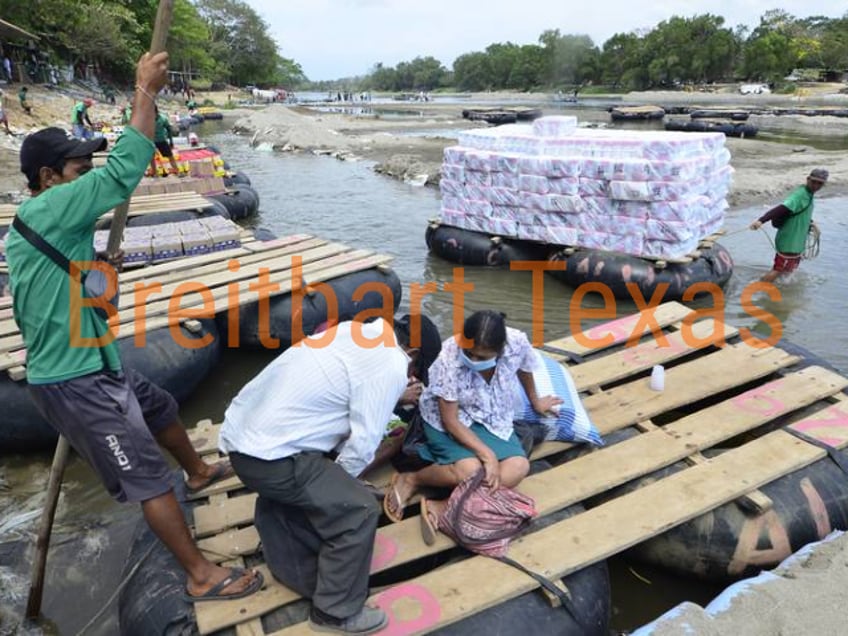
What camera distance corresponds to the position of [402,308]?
7.36 meters

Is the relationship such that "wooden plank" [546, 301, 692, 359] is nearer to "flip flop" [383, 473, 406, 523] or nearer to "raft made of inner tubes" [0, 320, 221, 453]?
"flip flop" [383, 473, 406, 523]

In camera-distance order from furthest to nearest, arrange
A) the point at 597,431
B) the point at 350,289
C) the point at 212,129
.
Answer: the point at 212,129, the point at 350,289, the point at 597,431

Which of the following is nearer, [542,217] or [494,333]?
[494,333]

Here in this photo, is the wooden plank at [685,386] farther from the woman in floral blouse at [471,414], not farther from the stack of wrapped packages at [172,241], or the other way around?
the stack of wrapped packages at [172,241]

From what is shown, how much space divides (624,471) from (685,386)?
4.18ft

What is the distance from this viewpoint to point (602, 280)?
290 inches

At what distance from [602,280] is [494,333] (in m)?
4.85

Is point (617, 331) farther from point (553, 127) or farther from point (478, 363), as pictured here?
point (553, 127)

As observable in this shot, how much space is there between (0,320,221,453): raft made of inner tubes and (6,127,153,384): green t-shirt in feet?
6.82

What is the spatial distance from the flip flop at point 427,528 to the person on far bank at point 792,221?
599 cm

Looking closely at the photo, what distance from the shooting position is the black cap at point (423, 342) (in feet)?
11.7

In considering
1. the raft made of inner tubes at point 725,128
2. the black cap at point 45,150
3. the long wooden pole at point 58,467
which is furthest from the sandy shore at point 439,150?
the black cap at point 45,150

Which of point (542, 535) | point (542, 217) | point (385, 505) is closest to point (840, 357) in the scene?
point (542, 217)

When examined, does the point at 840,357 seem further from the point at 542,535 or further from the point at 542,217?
the point at 542,535
